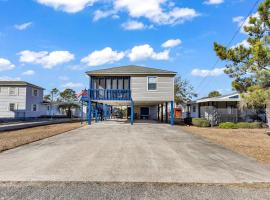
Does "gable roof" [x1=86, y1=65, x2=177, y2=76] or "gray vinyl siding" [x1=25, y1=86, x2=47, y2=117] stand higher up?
"gable roof" [x1=86, y1=65, x2=177, y2=76]

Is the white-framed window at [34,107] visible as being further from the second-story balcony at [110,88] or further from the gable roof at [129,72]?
the gable roof at [129,72]

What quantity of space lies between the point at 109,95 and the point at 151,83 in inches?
163

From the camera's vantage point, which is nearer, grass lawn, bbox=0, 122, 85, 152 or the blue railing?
grass lawn, bbox=0, 122, 85, 152

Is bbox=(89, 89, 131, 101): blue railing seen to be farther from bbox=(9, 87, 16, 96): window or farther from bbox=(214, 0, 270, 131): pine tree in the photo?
bbox=(9, 87, 16, 96): window

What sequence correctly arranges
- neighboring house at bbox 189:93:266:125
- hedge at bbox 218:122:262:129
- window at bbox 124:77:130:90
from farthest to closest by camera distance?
1. neighboring house at bbox 189:93:266:125
2. window at bbox 124:77:130:90
3. hedge at bbox 218:122:262:129

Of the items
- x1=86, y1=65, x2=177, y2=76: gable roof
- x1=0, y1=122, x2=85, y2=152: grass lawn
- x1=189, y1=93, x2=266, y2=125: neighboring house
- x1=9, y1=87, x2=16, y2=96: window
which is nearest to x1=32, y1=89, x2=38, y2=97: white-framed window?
x1=9, y1=87, x2=16, y2=96: window

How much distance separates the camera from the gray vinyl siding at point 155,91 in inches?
896

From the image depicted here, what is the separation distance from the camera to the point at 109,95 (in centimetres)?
2255

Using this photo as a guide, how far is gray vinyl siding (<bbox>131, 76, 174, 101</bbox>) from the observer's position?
22766 millimetres

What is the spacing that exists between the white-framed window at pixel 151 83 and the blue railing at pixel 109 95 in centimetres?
197

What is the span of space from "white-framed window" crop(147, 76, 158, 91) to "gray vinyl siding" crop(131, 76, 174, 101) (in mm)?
190

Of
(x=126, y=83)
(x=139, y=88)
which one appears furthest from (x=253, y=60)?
(x=126, y=83)

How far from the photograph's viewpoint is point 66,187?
16.4 ft

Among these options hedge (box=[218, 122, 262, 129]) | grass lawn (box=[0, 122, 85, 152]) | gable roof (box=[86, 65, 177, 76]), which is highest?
gable roof (box=[86, 65, 177, 76])
